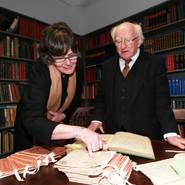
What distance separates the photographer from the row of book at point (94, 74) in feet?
13.4

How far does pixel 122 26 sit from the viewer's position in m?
1.47

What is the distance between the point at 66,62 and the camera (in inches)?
43.2

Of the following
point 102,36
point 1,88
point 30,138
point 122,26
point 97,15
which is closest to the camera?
point 30,138

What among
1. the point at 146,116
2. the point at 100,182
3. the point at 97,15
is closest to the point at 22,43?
the point at 97,15

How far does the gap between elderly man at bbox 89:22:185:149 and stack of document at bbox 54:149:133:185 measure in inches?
25.5

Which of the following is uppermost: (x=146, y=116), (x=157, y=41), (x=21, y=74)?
(x=157, y=41)

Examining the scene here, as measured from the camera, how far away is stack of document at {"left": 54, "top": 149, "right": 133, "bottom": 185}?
1.88ft

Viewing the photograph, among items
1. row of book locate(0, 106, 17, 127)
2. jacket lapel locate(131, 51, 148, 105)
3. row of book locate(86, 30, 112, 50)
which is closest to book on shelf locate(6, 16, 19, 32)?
row of book locate(0, 106, 17, 127)

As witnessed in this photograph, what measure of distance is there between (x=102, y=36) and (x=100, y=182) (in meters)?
3.88

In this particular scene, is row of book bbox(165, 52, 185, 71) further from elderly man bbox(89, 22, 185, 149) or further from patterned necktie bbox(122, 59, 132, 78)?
patterned necktie bbox(122, 59, 132, 78)

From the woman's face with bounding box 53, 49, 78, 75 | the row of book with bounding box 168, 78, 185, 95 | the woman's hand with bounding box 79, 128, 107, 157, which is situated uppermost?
the woman's face with bounding box 53, 49, 78, 75

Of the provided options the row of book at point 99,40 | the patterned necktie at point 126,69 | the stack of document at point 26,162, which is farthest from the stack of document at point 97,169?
the row of book at point 99,40

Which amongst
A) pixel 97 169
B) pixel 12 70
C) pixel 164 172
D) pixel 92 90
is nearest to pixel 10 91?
pixel 12 70

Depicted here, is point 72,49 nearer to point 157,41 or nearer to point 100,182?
point 100,182
